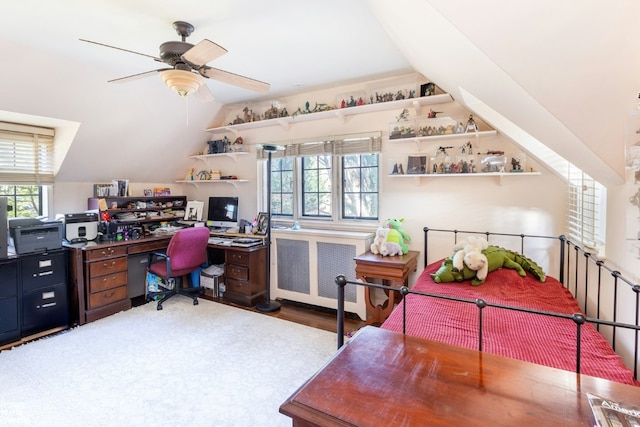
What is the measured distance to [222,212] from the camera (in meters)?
4.45

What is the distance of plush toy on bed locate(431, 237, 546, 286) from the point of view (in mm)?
2250

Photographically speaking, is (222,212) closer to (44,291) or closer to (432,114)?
(44,291)

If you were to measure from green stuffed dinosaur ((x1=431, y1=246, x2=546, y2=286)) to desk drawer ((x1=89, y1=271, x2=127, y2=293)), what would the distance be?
3.33 m

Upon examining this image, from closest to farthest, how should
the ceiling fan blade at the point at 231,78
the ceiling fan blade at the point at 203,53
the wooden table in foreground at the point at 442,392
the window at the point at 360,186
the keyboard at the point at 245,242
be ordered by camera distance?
the wooden table in foreground at the point at 442,392 < the ceiling fan blade at the point at 203,53 < the ceiling fan blade at the point at 231,78 < the window at the point at 360,186 < the keyboard at the point at 245,242

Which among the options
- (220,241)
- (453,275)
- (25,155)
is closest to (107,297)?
Answer: (220,241)

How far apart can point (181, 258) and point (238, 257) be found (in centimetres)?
64

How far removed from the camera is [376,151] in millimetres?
3441

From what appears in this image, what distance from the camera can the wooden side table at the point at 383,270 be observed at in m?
2.82

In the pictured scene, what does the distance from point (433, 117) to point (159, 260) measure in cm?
354

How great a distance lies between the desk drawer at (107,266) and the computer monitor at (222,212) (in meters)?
1.21

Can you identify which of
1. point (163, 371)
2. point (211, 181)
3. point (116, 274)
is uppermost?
point (211, 181)

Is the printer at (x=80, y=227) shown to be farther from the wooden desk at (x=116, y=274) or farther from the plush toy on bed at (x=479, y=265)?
the plush toy on bed at (x=479, y=265)

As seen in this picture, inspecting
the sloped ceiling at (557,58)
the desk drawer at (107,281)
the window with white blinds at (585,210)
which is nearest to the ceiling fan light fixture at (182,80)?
the sloped ceiling at (557,58)

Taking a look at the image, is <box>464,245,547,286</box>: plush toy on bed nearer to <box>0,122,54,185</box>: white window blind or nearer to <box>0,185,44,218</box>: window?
<box>0,122,54,185</box>: white window blind
